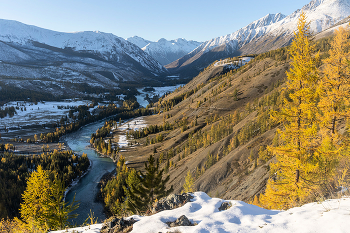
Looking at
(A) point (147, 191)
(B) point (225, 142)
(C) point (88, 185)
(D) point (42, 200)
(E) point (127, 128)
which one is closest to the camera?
(D) point (42, 200)

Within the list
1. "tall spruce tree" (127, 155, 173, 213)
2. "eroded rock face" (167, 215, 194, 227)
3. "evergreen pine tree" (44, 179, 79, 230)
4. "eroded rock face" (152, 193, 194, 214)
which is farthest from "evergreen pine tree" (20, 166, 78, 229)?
"eroded rock face" (167, 215, 194, 227)

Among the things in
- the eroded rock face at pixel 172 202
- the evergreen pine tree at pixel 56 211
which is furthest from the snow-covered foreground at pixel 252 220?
the evergreen pine tree at pixel 56 211

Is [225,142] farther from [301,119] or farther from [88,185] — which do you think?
[88,185]

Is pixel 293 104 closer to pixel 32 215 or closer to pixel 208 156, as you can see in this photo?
pixel 32 215

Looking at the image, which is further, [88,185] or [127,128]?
[127,128]

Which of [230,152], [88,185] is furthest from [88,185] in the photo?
[230,152]

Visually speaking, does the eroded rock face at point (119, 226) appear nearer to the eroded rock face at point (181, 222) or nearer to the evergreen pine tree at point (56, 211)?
the eroded rock face at point (181, 222)

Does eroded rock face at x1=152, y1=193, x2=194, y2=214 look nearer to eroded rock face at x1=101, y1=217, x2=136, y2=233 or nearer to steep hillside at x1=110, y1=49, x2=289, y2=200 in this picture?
eroded rock face at x1=101, y1=217, x2=136, y2=233

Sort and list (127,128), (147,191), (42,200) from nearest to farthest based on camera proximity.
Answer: (42,200)
(147,191)
(127,128)
